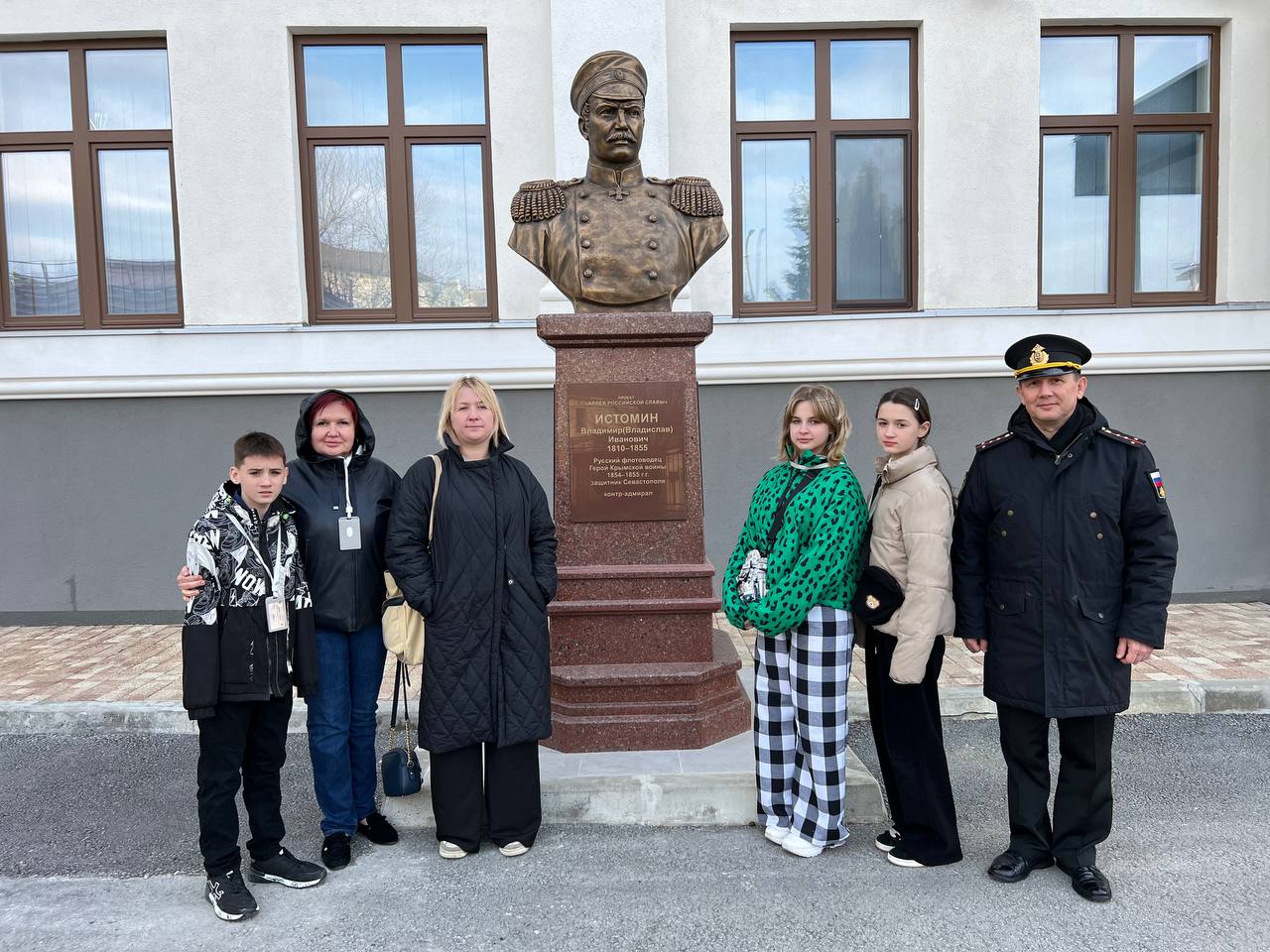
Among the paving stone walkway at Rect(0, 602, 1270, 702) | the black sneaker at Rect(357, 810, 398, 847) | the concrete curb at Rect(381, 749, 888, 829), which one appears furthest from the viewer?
the paving stone walkway at Rect(0, 602, 1270, 702)

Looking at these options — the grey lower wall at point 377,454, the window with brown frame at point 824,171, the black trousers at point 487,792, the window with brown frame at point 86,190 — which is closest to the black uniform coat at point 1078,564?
the black trousers at point 487,792

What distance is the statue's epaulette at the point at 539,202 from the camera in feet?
14.7

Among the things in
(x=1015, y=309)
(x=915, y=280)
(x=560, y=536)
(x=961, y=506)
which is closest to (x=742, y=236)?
(x=915, y=280)

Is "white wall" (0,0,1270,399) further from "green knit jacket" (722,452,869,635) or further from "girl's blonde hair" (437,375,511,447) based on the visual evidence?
"green knit jacket" (722,452,869,635)

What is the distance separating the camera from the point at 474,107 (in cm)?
753

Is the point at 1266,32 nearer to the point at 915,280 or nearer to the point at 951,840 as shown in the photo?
the point at 915,280

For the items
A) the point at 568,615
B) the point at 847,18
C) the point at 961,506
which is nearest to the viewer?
the point at 961,506

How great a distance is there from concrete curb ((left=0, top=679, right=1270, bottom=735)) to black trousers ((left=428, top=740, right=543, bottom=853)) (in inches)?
70.9

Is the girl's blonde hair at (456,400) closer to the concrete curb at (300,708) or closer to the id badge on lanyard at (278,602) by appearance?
the id badge on lanyard at (278,602)

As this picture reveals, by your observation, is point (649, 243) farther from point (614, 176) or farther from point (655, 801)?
point (655, 801)

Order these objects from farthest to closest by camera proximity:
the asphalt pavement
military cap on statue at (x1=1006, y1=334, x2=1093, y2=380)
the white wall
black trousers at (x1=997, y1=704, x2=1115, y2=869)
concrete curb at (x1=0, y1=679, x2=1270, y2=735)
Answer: the white wall, concrete curb at (x1=0, y1=679, x2=1270, y2=735), black trousers at (x1=997, y1=704, x2=1115, y2=869), military cap on statue at (x1=1006, y1=334, x2=1093, y2=380), the asphalt pavement

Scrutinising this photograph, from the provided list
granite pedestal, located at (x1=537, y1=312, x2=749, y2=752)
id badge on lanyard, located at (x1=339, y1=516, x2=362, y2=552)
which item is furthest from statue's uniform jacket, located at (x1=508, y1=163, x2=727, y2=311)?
id badge on lanyard, located at (x1=339, y1=516, x2=362, y2=552)

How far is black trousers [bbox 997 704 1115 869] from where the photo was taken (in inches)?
124

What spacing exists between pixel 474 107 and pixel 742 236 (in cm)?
246
